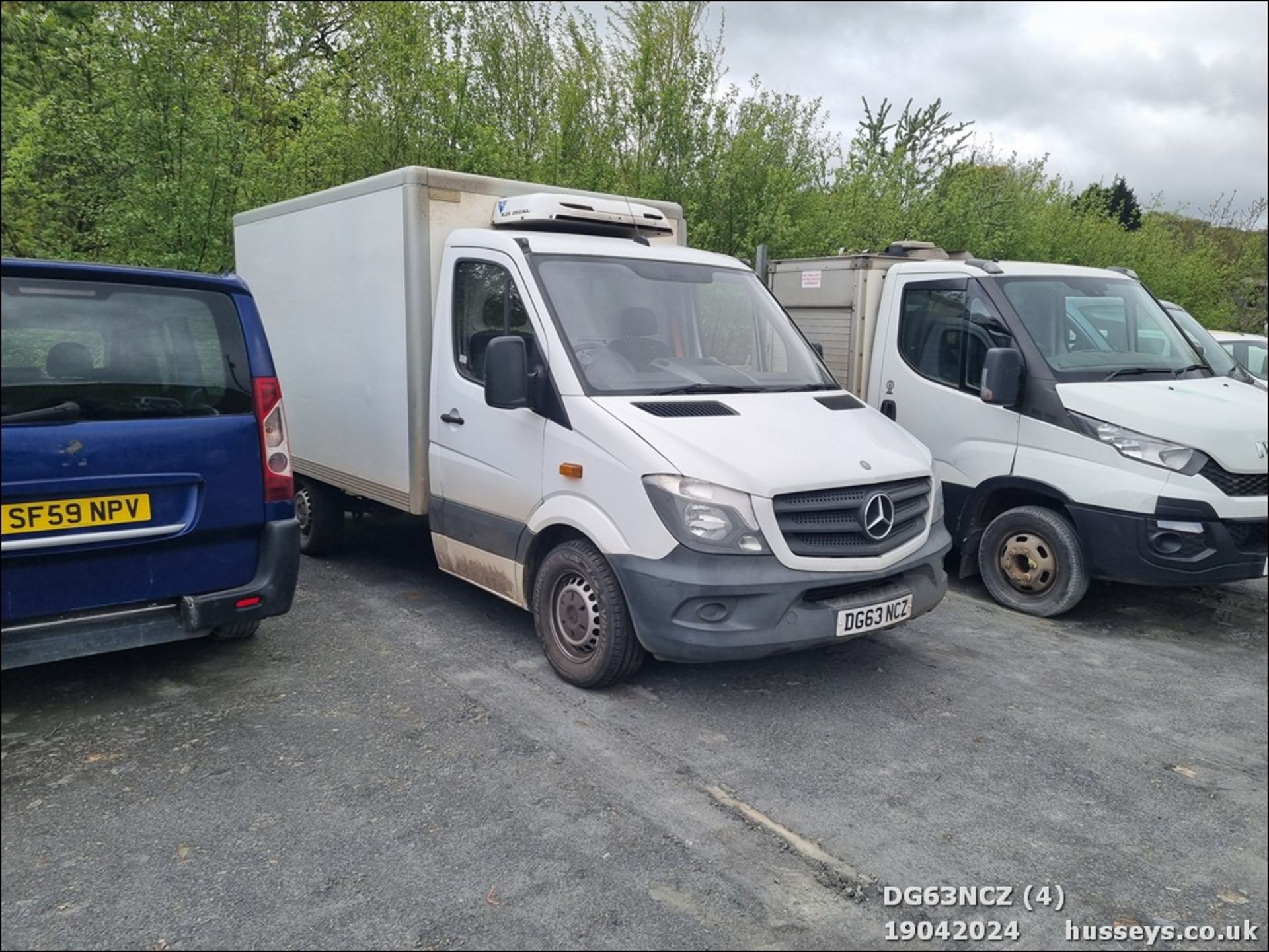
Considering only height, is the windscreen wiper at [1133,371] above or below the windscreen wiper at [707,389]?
above

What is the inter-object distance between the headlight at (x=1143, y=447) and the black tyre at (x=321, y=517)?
5.20m

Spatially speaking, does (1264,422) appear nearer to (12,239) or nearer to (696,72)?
(696,72)

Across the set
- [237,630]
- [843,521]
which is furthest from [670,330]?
[237,630]

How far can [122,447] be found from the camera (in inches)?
154

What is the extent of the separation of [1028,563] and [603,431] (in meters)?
3.29

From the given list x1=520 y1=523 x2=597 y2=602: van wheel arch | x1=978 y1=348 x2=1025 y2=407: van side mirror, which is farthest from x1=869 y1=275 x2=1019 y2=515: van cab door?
x1=520 y1=523 x2=597 y2=602: van wheel arch

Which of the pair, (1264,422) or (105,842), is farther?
(1264,422)

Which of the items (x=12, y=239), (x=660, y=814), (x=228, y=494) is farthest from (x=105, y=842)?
(x=12, y=239)

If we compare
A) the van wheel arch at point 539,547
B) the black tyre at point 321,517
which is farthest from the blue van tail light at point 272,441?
the black tyre at point 321,517

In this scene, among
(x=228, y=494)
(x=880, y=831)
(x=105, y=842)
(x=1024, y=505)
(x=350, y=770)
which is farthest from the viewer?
(x=1024, y=505)

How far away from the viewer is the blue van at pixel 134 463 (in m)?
3.72

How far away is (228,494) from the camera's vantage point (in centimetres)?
A: 430

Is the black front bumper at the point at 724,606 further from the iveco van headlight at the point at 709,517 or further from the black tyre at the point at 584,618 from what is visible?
the black tyre at the point at 584,618

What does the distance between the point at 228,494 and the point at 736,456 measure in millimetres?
2316
